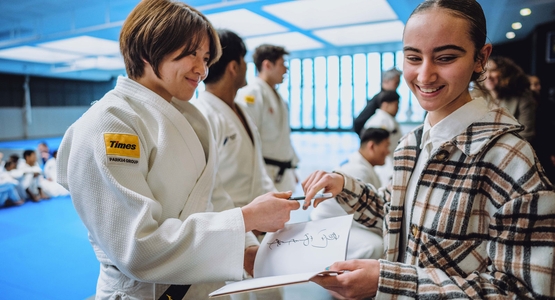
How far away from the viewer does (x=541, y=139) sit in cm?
399

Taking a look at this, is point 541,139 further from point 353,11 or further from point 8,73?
point 8,73

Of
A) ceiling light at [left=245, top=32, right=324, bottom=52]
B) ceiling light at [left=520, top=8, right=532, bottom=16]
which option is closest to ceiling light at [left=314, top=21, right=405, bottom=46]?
ceiling light at [left=245, top=32, right=324, bottom=52]

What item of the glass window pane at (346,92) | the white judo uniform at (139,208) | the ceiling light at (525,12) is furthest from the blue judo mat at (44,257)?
the glass window pane at (346,92)

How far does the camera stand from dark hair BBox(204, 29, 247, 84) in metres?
2.23

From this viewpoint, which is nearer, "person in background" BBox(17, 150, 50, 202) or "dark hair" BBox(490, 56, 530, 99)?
"dark hair" BBox(490, 56, 530, 99)

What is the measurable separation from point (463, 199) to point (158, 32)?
94cm

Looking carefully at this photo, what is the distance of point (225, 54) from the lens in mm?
2223

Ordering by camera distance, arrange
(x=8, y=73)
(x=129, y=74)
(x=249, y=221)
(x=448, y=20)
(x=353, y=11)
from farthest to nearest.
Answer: (x=8, y=73), (x=353, y=11), (x=129, y=74), (x=249, y=221), (x=448, y=20)

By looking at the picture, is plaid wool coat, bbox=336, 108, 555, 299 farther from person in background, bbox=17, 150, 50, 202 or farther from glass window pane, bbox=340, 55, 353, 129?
glass window pane, bbox=340, 55, 353, 129

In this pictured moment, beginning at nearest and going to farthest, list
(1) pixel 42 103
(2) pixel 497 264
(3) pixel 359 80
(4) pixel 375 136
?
(2) pixel 497 264, (4) pixel 375 136, (3) pixel 359 80, (1) pixel 42 103

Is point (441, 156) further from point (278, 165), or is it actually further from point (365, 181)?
point (278, 165)

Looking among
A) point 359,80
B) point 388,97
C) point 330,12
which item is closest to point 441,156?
point 388,97

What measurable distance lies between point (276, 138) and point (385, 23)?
335 inches

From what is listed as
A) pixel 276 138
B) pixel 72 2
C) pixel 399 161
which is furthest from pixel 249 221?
pixel 72 2
